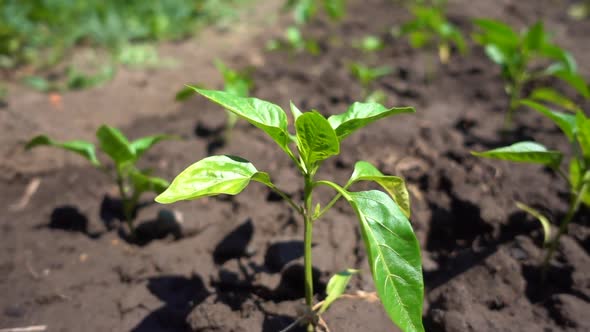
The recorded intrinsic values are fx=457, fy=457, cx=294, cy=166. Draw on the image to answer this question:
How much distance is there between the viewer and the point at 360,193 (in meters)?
1.39

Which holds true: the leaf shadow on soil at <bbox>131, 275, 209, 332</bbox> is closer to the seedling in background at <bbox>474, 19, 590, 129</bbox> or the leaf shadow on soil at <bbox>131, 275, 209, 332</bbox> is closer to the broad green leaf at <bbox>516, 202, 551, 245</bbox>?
the broad green leaf at <bbox>516, 202, 551, 245</bbox>

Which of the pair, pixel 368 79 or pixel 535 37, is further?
pixel 368 79

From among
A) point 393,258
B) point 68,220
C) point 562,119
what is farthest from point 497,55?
point 68,220

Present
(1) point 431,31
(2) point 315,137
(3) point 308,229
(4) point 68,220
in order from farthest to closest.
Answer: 1. (1) point 431,31
2. (4) point 68,220
3. (3) point 308,229
4. (2) point 315,137

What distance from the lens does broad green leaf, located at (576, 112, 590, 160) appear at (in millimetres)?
1648

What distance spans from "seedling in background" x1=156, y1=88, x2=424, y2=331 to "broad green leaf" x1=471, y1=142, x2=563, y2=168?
0.41 m

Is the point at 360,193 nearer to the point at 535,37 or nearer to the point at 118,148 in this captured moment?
the point at 118,148

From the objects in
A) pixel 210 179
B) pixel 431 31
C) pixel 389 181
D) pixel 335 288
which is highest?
pixel 210 179

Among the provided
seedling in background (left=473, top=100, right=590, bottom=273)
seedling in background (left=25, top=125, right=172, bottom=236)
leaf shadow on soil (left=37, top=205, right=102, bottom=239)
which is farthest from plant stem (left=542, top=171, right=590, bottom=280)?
leaf shadow on soil (left=37, top=205, right=102, bottom=239)

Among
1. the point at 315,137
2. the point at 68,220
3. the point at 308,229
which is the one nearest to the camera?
the point at 315,137

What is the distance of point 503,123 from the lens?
327 centimetres

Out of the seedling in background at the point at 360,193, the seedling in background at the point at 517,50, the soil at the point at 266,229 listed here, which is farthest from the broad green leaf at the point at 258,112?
the seedling in background at the point at 517,50

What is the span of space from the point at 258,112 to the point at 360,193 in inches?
16.4

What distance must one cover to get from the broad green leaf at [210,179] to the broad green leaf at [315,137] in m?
0.16
